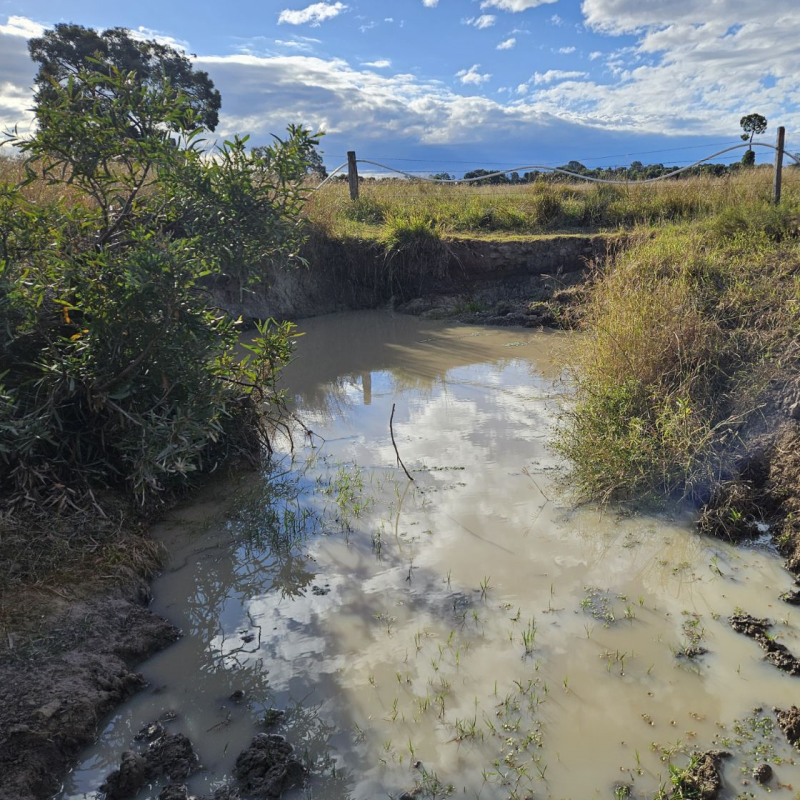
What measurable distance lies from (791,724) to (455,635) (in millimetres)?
1458

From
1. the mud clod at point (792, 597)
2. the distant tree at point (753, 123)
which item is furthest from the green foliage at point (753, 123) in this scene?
the mud clod at point (792, 597)

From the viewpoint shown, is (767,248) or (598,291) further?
(767,248)

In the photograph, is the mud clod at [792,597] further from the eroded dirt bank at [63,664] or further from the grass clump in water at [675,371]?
the eroded dirt bank at [63,664]

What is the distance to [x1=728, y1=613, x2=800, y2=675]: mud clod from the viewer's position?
2916 millimetres

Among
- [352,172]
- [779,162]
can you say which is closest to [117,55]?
[352,172]

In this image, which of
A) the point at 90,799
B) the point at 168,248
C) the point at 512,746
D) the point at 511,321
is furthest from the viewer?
the point at 511,321

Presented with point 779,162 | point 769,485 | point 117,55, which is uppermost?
point 117,55

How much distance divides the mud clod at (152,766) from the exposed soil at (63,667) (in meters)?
0.25

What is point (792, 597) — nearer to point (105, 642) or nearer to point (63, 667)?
point (105, 642)

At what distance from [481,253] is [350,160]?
12.2ft

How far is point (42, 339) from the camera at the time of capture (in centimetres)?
420

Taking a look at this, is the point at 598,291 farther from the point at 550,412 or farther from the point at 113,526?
the point at 113,526

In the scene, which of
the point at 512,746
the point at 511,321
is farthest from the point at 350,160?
the point at 512,746

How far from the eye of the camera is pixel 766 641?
121 inches
